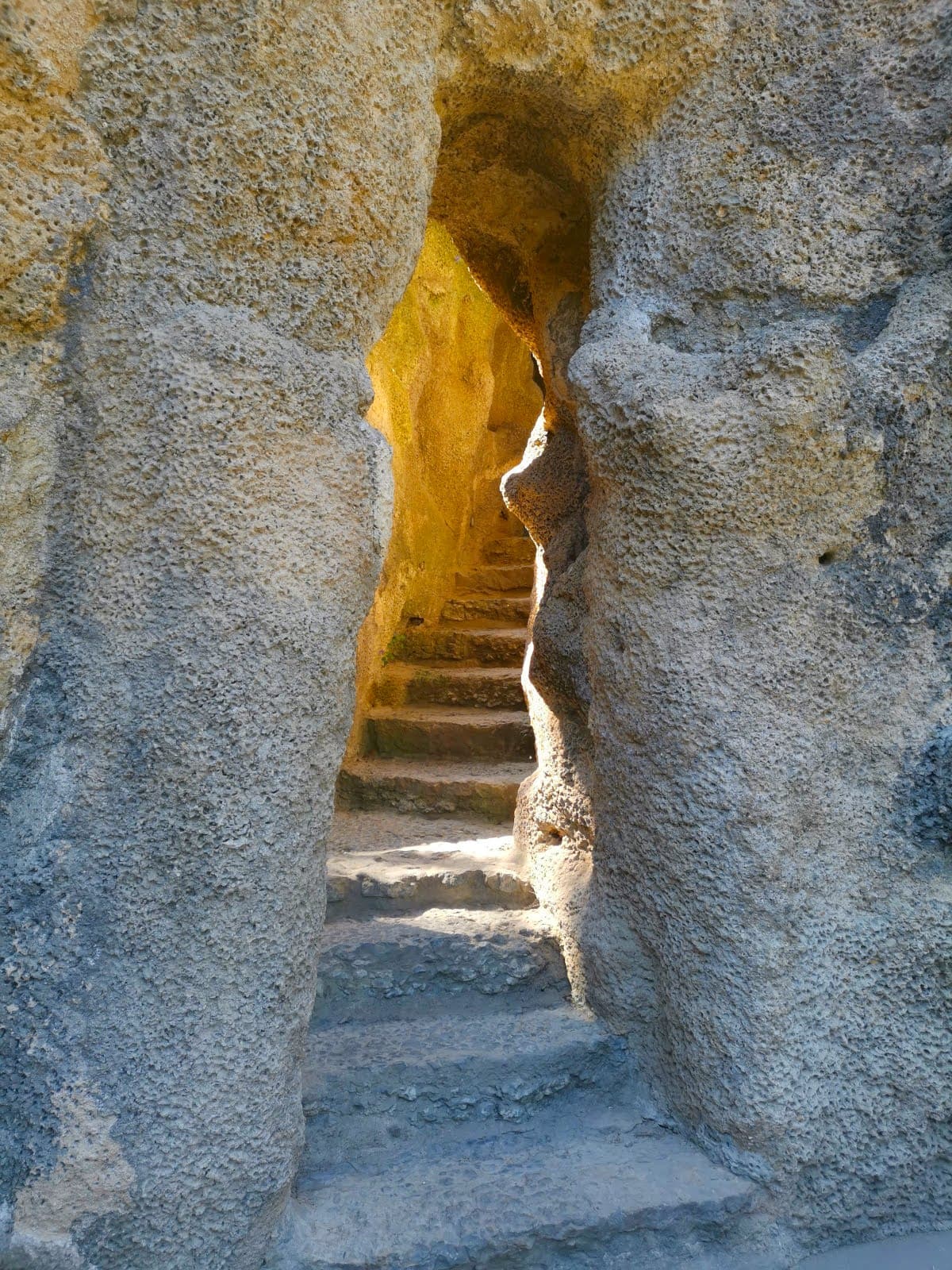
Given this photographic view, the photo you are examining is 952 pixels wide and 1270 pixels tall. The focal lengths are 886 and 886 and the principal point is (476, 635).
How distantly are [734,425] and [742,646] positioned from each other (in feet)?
1.16

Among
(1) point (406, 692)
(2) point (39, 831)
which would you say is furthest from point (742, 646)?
(1) point (406, 692)

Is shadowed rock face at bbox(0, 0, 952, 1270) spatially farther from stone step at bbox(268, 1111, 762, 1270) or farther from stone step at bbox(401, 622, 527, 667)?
stone step at bbox(401, 622, 527, 667)

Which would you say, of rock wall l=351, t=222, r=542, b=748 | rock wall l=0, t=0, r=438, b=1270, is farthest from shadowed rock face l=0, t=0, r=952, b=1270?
rock wall l=351, t=222, r=542, b=748

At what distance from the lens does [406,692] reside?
347 cm

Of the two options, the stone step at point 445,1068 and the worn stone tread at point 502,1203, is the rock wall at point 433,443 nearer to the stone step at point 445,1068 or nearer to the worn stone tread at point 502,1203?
the stone step at point 445,1068

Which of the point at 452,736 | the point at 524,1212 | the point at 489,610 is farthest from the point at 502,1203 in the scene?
the point at 489,610

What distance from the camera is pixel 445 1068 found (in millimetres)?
1531

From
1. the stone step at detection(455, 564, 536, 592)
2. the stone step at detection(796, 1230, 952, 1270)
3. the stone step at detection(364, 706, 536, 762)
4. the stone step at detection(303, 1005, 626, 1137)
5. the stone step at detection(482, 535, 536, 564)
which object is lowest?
the stone step at detection(796, 1230, 952, 1270)

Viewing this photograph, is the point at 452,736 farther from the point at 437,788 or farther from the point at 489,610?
the point at 489,610

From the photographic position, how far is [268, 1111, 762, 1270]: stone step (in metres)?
1.26

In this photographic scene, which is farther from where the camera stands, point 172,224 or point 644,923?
point 644,923

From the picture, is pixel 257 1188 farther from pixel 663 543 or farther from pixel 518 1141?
pixel 663 543

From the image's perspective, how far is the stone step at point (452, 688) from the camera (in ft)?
11.2

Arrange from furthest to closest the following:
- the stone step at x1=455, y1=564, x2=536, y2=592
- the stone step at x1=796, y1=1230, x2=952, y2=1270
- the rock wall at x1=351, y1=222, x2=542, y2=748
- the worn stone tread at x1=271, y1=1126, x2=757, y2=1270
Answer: the stone step at x1=455, y1=564, x2=536, y2=592
the rock wall at x1=351, y1=222, x2=542, y2=748
the stone step at x1=796, y1=1230, x2=952, y2=1270
the worn stone tread at x1=271, y1=1126, x2=757, y2=1270
